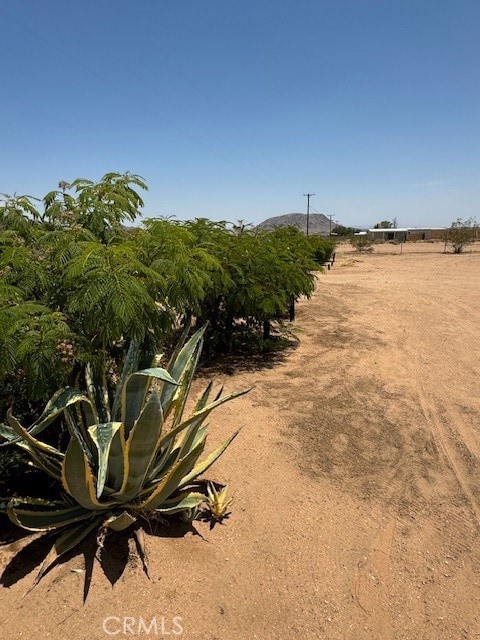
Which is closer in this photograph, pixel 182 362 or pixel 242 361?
pixel 182 362

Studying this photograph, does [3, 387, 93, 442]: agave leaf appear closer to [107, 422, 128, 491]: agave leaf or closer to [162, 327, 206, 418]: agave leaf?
[107, 422, 128, 491]: agave leaf

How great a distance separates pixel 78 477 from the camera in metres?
2.67

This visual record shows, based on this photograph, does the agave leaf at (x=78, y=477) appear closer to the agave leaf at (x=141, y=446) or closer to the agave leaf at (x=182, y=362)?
the agave leaf at (x=141, y=446)

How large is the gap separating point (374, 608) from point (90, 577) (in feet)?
5.75

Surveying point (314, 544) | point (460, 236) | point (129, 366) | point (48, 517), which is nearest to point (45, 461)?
point (48, 517)

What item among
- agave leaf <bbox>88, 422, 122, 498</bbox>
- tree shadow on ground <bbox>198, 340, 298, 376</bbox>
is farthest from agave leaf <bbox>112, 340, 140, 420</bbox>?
tree shadow on ground <bbox>198, 340, 298, 376</bbox>

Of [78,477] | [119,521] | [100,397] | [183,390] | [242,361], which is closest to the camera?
[78,477]

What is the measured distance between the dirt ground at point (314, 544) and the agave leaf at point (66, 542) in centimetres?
8

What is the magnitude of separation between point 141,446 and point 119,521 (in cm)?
47

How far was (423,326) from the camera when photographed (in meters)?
9.91

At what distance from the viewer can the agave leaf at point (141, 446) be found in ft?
9.16

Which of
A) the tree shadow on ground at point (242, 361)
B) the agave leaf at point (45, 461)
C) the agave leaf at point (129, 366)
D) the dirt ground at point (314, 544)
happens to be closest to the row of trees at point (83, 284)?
the agave leaf at point (129, 366)

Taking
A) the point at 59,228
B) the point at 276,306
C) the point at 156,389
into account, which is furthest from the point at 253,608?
the point at 276,306

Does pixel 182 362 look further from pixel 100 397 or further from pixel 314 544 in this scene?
pixel 314 544
